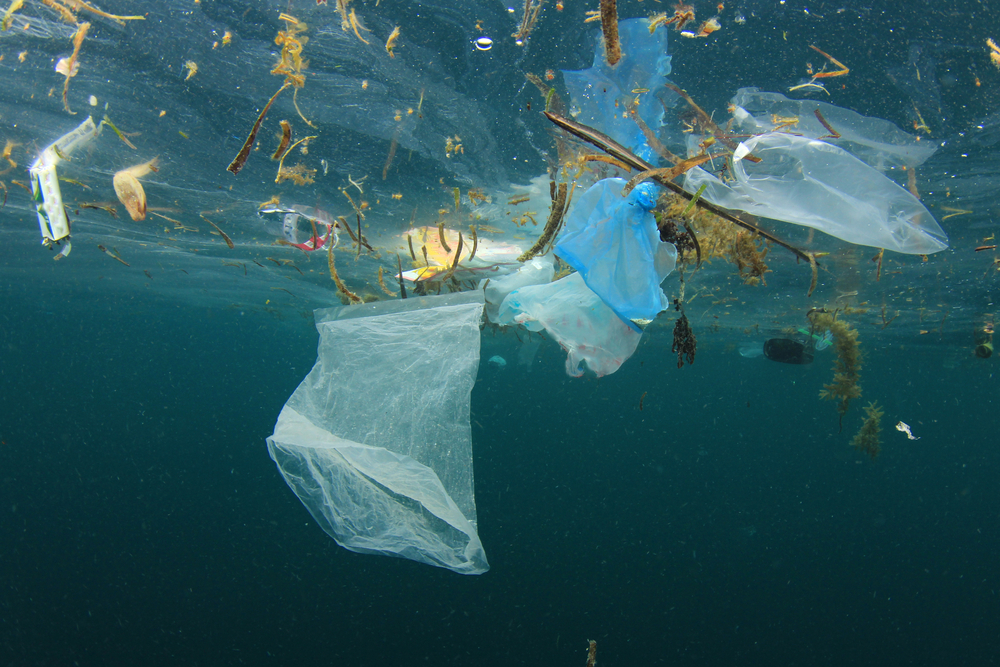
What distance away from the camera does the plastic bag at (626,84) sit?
3.70 m

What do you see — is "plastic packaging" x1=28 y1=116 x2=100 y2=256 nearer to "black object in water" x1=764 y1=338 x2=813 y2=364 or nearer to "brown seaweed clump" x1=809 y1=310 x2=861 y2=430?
"brown seaweed clump" x1=809 y1=310 x2=861 y2=430

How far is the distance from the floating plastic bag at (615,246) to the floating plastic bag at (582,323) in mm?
569

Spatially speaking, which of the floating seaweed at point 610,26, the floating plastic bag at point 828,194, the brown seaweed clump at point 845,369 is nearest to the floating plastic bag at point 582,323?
the floating plastic bag at point 828,194

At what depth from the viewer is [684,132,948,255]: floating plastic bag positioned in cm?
285

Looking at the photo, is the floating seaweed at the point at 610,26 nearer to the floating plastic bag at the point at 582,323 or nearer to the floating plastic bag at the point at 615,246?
the floating plastic bag at the point at 615,246

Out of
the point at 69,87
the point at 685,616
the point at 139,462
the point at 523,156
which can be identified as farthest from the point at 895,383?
the point at 139,462

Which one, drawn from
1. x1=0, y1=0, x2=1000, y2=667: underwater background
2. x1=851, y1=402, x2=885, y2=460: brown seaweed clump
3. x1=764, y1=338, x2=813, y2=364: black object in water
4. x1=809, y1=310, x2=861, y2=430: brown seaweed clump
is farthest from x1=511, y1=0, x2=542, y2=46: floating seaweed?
x1=764, y1=338, x2=813, y2=364: black object in water

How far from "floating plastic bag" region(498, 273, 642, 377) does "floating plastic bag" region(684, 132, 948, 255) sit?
49.5 inches

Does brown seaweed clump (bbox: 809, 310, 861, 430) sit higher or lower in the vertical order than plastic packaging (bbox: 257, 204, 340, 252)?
lower

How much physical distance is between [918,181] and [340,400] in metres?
7.92

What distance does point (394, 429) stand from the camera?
3064 millimetres

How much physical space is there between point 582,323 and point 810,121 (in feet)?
10.5

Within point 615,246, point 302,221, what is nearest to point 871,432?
point 615,246

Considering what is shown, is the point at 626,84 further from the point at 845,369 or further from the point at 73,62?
the point at 845,369
